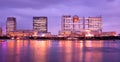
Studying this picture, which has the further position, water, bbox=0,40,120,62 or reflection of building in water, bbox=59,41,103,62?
reflection of building in water, bbox=59,41,103,62

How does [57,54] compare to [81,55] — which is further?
[57,54]

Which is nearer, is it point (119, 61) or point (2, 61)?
point (2, 61)

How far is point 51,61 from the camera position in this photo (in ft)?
121

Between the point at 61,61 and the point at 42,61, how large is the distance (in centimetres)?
238

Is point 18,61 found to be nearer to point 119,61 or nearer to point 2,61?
point 2,61

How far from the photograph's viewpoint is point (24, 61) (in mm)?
35812

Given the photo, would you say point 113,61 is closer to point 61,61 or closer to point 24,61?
point 61,61

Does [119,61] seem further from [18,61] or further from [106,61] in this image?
[18,61]

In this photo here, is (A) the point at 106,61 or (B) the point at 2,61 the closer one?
(B) the point at 2,61

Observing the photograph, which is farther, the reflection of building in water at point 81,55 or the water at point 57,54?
the reflection of building in water at point 81,55

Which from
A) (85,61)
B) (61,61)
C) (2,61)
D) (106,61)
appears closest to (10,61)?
(2,61)

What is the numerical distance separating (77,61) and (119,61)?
5327mm

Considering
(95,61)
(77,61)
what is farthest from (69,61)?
(95,61)

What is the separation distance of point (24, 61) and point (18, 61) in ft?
2.36
